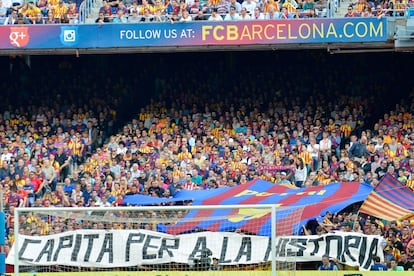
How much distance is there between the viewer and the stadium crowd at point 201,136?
96.3 ft

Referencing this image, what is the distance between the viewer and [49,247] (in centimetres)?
2198

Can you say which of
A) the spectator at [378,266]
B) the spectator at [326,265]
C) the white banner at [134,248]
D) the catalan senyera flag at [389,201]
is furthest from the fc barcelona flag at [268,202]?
the spectator at [378,266]

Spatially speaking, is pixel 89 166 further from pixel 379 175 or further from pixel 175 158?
pixel 379 175

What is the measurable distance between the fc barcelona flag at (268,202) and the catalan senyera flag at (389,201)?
38 centimetres

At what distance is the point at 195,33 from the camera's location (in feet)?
105

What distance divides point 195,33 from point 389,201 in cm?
827

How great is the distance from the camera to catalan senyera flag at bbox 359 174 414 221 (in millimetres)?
25016

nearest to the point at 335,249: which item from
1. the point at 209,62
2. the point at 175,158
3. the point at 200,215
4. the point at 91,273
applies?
the point at 200,215

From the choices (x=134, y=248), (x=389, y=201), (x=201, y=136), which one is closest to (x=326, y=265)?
(x=389, y=201)

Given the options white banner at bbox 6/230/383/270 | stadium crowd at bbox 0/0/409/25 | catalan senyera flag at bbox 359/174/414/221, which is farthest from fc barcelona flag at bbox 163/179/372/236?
stadium crowd at bbox 0/0/409/25

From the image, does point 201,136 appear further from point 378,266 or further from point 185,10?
point 378,266

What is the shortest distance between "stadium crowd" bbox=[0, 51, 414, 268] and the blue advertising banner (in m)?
1.98

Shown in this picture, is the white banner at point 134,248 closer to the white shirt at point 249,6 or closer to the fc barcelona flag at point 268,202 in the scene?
the fc barcelona flag at point 268,202

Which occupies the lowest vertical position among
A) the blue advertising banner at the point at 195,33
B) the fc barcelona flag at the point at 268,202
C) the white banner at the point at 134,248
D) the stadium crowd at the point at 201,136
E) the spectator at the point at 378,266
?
the spectator at the point at 378,266
